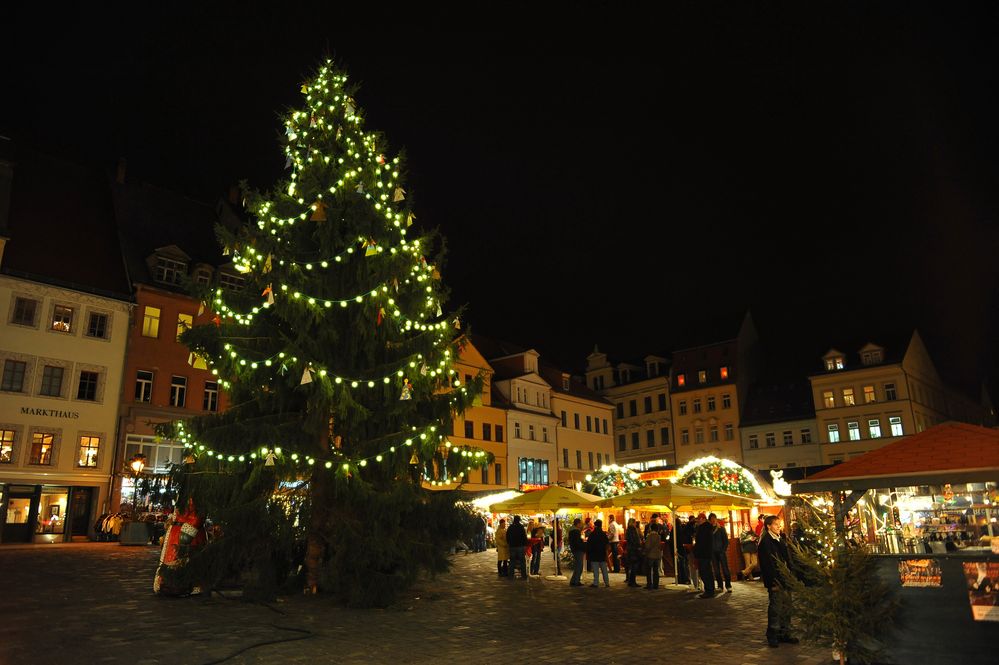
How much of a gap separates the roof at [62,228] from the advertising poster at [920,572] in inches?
1361

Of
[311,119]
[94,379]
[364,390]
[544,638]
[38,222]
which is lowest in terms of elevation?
[544,638]

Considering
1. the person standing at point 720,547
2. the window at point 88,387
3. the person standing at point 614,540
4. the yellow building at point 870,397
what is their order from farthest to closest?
the yellow building at point 870,397, the window at point 88,387, the person standing at point 614,540, the person standing at point 720,547

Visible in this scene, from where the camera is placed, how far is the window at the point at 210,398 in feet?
123

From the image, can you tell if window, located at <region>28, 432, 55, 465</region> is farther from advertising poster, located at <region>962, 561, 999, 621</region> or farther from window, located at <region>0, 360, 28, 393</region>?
advertising poster, located at <region>962, 561, 999, 621</region>

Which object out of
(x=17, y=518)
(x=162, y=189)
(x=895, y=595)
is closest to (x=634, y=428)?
(x=162, y=189)

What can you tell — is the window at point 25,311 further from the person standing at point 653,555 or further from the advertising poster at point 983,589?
the advertising poster at point 983,589

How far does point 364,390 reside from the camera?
14.8 m

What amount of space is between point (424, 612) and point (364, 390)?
4501 millimetres

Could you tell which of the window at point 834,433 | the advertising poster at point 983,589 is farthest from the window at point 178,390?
the window at point 834,433

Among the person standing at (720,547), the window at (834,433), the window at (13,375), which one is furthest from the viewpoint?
the window at (834,433)

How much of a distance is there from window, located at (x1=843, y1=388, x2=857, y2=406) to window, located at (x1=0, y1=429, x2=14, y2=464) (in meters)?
52.5

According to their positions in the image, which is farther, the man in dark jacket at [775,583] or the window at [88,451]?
the window at [88,451]

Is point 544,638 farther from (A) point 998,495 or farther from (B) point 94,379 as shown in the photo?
(B) point 94,379

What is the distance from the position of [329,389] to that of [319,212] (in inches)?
161
